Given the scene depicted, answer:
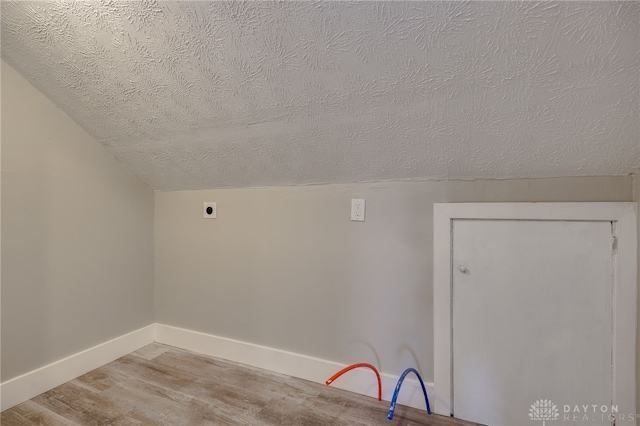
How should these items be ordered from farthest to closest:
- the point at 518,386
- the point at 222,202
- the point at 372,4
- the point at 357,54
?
the point at 222,202 < the point at 518,386 < the point at 357,54 < the point at 372,4

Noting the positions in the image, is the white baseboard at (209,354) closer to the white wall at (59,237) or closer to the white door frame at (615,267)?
the white wall at (59,237)

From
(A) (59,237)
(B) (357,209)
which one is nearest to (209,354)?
(A) (59,237)

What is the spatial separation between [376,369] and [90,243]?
73.4 inches

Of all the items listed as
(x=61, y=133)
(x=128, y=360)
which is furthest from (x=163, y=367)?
(x=61, y=133)

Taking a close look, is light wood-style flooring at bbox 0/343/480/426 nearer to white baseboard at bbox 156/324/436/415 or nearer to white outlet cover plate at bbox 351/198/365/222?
white baseboard at bbox 156/324/436/415

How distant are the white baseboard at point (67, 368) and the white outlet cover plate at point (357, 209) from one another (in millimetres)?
1790

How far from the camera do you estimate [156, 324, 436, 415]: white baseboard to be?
1457 millimetres

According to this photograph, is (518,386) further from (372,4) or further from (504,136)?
(372,4)

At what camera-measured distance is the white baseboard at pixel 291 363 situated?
1457 millimetres

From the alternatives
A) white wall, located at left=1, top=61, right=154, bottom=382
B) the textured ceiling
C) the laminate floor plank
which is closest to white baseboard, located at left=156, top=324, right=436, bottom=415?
white wall, located at left=1, top=61, right=154, bottom=382

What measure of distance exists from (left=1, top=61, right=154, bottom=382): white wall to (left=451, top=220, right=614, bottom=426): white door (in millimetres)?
2100

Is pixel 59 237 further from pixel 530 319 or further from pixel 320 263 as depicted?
pixel 530 319

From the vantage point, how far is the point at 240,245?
1892mm

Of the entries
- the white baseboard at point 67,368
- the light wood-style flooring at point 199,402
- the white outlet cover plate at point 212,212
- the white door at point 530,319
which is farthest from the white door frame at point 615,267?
the white baseboard at point 67,368
